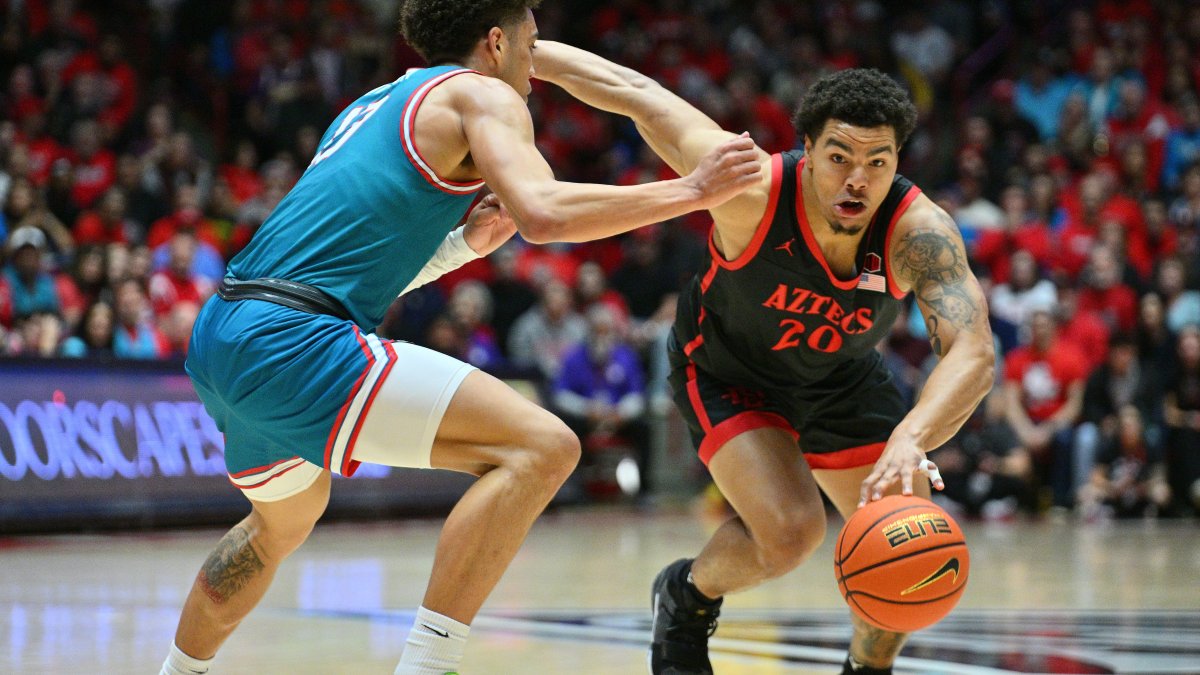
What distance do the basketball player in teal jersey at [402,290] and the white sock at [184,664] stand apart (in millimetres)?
578

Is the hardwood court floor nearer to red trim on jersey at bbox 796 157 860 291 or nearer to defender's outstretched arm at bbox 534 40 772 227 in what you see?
red trim on jersey at bbox 796 157 860 291

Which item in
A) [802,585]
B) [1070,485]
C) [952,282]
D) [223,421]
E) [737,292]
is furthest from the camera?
[1070,485]

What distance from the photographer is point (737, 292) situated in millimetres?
4949

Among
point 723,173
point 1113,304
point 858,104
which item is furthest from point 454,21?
point 1113,304

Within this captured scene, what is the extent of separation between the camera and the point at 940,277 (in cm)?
455

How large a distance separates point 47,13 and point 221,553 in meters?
11.9

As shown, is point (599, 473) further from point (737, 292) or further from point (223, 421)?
point (223, 421)

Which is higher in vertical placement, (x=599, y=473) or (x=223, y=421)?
(x=223, y=421)

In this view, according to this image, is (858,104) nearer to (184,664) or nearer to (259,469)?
(259,469)

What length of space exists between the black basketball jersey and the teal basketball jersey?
1.29 metres

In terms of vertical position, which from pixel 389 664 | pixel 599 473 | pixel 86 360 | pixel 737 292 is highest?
pixel 737 292

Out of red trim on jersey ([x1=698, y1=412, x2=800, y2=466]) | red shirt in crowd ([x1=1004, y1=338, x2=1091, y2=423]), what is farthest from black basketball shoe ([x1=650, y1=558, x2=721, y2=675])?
red shirt in crowd ([x1=1004, y1=338, x2=1091, y2=423])

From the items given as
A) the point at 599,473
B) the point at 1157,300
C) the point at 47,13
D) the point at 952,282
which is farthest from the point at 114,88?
the point at 952,282

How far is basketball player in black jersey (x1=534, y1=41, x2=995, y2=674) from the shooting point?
4.57 metres
